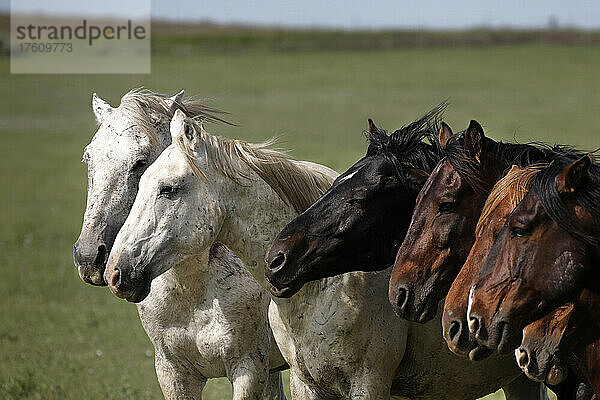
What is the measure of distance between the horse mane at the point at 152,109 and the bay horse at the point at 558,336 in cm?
228

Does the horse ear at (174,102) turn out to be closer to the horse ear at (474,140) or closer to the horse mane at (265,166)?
the horse mane at (265,166)

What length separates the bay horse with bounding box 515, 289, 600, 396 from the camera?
11.6 ft

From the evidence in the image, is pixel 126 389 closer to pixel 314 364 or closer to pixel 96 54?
pixel 314 364

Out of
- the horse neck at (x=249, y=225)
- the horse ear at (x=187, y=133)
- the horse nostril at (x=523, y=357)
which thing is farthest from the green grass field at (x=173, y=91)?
the horse nostril at (x=523, y=357)

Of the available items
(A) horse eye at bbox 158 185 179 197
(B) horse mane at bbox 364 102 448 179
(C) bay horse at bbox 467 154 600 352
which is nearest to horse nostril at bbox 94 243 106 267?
(A) horse eye at bbox 158 185 179 197

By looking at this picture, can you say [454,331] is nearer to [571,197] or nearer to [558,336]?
[558,336]

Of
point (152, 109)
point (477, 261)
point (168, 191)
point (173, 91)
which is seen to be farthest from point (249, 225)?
point (173, 91)

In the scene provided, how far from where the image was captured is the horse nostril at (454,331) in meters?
3.69

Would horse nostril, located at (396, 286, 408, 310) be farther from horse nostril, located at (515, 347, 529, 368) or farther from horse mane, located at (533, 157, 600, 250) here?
horse mane, located at (533, 157, 600, 250)

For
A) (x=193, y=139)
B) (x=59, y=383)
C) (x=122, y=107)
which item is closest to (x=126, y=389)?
(x=59, y=383)

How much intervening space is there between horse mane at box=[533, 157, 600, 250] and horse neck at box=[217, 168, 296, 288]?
4.86 feet

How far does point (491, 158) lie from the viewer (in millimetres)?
4133

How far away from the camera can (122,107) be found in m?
5.20

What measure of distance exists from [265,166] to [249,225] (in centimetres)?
31
